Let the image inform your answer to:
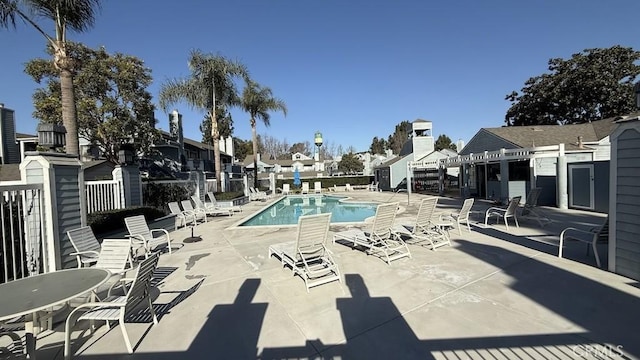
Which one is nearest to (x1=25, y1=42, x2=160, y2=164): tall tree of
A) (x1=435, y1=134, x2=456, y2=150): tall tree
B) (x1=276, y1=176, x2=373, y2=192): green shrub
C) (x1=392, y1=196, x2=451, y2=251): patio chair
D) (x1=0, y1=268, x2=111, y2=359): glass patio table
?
(x1=276, y1=176, x2=373, y2=192): green shrub

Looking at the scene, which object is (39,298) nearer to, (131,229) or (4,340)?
(4,340)

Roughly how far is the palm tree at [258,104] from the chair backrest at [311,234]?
20.1 m

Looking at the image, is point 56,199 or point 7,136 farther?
point 7,136

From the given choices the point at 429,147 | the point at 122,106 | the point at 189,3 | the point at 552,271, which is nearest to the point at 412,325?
the point at 552,271

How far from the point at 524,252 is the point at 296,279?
4.53 meters

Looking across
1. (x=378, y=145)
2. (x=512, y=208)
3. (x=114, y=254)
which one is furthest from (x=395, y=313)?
(x=378, y=145)

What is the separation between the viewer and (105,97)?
17.6 metres

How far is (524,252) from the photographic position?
5.51 m

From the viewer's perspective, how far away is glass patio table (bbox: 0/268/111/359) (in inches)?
87.1

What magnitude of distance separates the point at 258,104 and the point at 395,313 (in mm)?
23109

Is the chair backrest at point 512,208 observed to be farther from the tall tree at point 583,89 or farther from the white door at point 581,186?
the tall tree at point 583,89

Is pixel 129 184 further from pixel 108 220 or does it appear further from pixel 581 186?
pixel 581 186

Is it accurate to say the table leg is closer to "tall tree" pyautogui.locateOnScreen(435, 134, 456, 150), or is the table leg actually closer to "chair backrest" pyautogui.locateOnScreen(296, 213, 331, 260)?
"chair backrest" pyautogui.locateOnScreen(296, 213, 331, 260)

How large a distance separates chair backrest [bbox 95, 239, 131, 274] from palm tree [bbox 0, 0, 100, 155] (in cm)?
422
